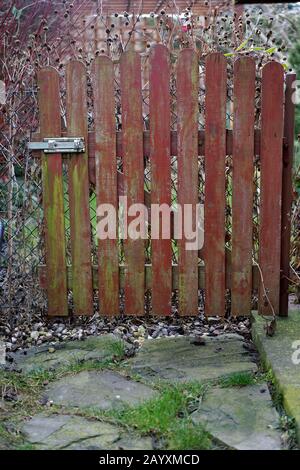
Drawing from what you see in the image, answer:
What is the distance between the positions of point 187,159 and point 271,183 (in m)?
0.52

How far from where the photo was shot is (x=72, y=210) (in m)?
3.67

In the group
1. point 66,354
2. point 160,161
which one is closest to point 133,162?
point 160,161

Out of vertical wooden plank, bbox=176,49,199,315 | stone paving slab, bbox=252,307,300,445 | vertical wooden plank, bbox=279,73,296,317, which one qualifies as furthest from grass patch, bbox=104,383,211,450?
vertical wooden plank, bbox=279,73,296,317

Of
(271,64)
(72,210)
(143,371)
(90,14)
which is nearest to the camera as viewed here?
(143,371)

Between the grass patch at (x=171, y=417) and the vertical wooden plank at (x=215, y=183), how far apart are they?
943 mm

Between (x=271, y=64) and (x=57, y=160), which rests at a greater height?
(x=271, y=64)

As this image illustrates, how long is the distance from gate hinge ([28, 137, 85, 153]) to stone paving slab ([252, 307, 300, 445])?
1.47 m

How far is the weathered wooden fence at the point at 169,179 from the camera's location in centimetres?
349

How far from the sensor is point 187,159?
11.7ft

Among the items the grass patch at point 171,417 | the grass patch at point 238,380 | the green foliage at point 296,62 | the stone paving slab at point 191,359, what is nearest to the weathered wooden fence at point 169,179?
the stone paving slab at point 191,359
